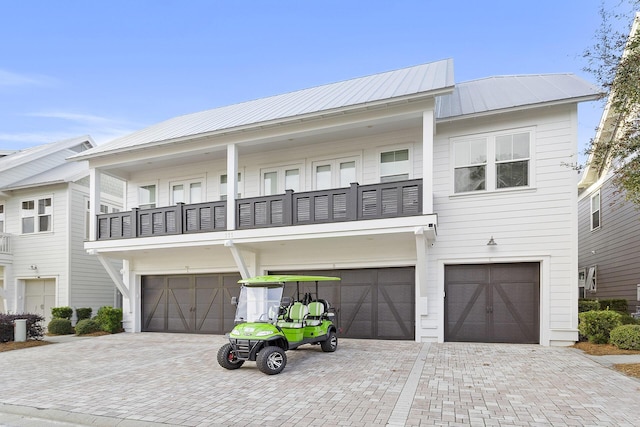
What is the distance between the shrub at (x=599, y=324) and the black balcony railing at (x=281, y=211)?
16.9ft

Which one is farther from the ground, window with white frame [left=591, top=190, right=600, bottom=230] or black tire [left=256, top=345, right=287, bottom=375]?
window with white frame [left=591, top=190, right=600, bottom=230]

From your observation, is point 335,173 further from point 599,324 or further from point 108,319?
point 108,319

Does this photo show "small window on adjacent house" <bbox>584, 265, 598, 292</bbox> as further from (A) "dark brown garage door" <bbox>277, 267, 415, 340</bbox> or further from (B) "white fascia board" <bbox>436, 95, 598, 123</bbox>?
(A) "dark brown garage door" <bbox>277, 267, 415, 340</bbox>

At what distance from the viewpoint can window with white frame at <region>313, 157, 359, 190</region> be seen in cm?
1378

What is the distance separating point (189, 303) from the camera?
15930 millimetres

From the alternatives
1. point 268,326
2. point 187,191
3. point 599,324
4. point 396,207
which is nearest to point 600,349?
point 599,324

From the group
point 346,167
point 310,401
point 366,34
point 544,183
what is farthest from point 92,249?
point 544,183

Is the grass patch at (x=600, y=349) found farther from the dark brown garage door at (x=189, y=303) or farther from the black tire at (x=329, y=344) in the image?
the dark brown garage door at (x=189, y=303)

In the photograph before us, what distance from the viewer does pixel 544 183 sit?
38.8 ft

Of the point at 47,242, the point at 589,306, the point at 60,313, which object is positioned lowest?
the point at 60,313

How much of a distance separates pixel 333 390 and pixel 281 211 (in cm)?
655

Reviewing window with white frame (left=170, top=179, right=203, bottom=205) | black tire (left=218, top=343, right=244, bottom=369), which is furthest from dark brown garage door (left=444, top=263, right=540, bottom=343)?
window with white frame (left=170, top=179, right=203, bottom=205)

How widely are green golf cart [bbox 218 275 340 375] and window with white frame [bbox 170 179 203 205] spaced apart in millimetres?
7657

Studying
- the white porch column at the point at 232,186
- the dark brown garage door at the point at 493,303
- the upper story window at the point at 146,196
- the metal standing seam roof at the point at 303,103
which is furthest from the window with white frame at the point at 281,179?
the dark brown garage door at the point at 493,303
